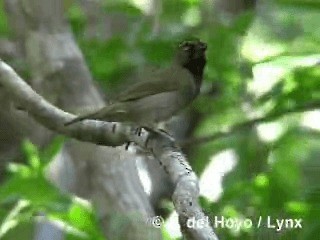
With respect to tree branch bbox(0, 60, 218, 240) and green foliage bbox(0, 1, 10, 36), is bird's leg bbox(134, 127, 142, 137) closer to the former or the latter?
tree branch bbox(0, 60, 218, 240)

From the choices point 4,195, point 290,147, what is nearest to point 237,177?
point 290,147

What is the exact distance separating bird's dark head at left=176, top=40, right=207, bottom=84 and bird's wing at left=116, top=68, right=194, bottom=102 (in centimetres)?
4

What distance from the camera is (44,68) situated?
263cm

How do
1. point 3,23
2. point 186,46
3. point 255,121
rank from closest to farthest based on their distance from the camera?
point 186,46 < point 255,121 < point 3,23

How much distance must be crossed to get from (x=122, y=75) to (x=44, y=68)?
19.0 inches

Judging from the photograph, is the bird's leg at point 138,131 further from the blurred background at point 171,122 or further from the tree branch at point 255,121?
the tree branch at point 255,121

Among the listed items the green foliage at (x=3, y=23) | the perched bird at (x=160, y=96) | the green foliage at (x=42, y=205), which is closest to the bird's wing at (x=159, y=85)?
the perched bird at (x=160, y=96)

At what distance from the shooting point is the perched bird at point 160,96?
6.72ft

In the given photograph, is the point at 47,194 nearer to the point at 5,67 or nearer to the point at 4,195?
the point at 4,195

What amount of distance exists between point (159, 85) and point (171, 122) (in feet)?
1.55

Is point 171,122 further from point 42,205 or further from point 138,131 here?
point 42,205

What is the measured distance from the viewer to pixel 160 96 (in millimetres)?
2096

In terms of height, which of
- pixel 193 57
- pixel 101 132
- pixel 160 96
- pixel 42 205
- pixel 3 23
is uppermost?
pixel 3 23

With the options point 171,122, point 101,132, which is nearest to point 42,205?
point 101,132
